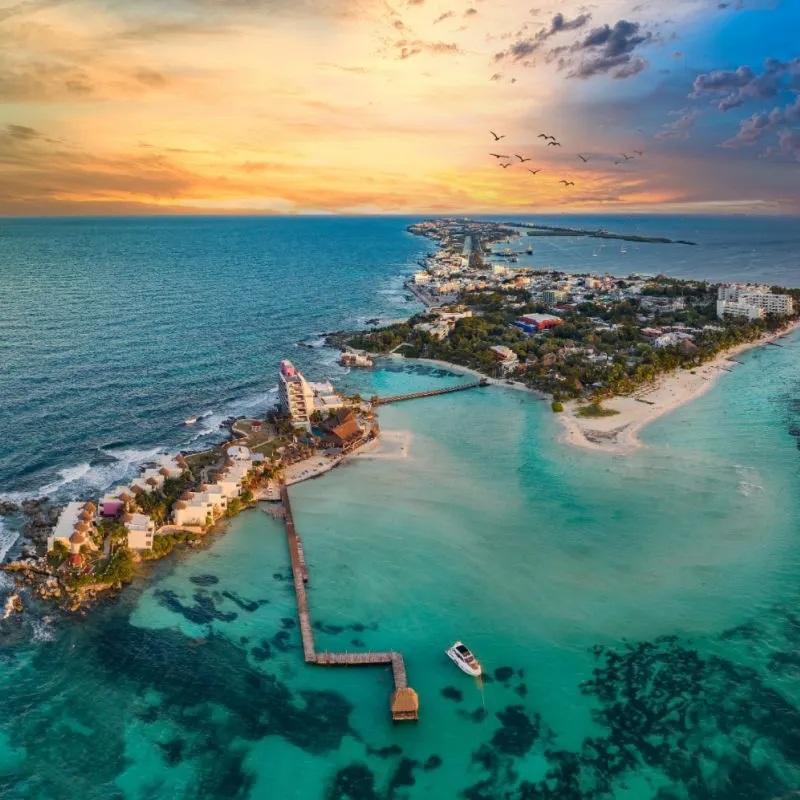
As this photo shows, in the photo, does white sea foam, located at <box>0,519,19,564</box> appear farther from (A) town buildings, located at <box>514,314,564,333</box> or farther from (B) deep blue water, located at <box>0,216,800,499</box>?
(A) town buildings, located at <box>514,314,564,333</box>

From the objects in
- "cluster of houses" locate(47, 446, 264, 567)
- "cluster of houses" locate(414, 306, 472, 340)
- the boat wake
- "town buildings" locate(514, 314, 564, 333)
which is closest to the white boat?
"cluster of houses" locate(47, 446, 264, 567)

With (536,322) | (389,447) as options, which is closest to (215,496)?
(389,447)

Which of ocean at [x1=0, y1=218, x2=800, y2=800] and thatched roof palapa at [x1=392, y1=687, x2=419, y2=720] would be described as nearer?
ocean at [x1=0, y1=218, x2=800, y2=800]

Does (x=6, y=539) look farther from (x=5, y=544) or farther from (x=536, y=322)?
(x=536, y=322)

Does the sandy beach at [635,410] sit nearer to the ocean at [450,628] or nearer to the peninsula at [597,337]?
the peninsula at [597,337]

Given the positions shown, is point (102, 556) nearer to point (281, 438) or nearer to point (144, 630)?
point (144, 630)

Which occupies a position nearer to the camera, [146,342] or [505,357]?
[505,357]

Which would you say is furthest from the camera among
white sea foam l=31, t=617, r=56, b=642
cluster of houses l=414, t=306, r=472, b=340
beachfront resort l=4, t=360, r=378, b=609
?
cluster of houses l=414, t=306, r=472, b=340

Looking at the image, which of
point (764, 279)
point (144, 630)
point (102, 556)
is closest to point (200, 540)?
point (102, 556)
